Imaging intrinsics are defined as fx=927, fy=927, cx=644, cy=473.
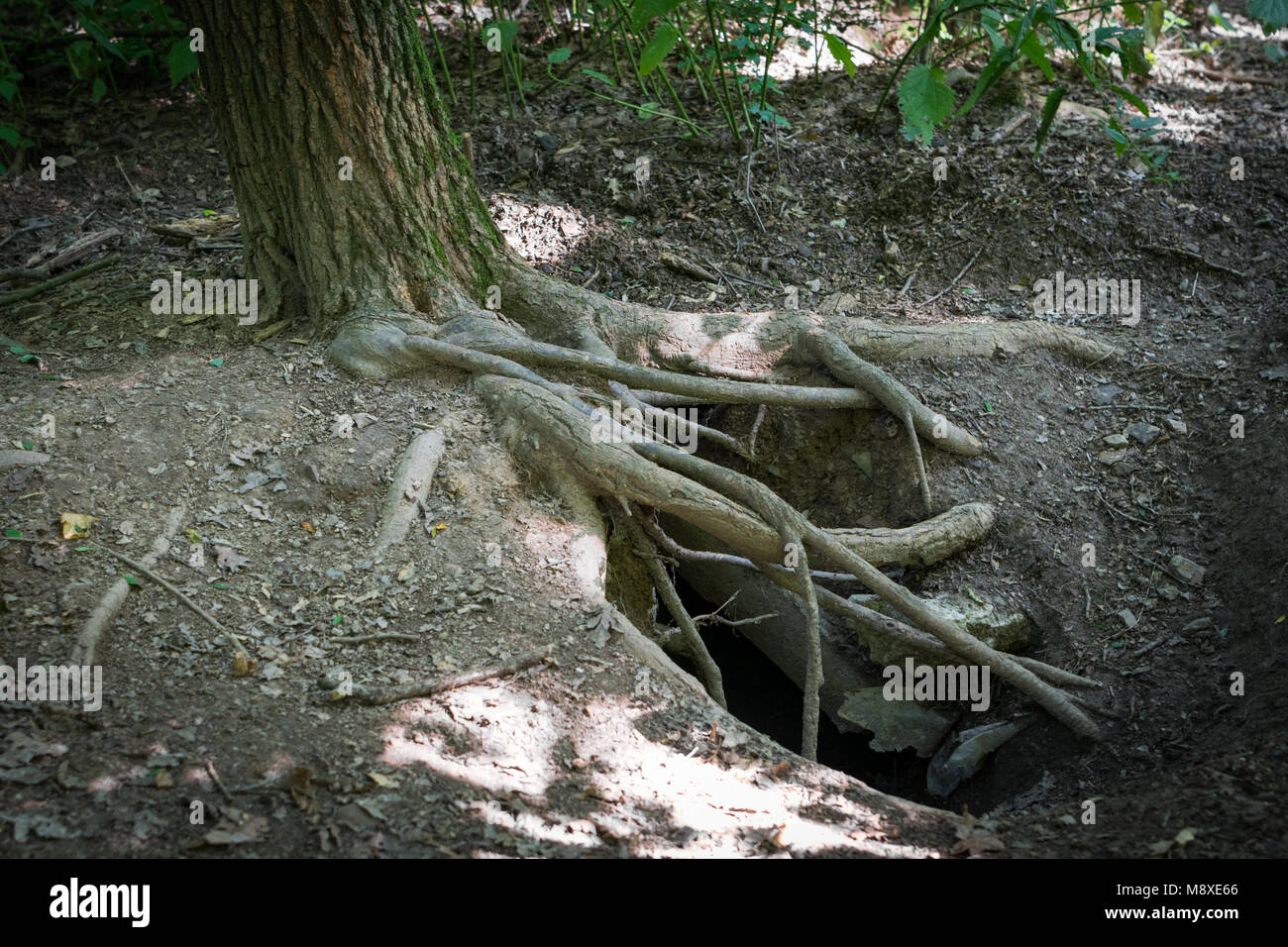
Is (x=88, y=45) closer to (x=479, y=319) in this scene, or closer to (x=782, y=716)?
(x=479, y=319)

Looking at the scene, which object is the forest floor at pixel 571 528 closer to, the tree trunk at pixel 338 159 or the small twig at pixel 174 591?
the small twig at pixel 174 591

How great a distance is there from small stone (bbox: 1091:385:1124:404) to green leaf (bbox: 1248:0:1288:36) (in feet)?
5.27

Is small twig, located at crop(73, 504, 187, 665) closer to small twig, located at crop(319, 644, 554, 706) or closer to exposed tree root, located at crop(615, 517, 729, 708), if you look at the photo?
small twig, located at crop(319, 644, 554, 706)

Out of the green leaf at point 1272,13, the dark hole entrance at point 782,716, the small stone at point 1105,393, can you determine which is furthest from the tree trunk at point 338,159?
the green leaf at point 1272,13

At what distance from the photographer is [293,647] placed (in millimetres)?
2840

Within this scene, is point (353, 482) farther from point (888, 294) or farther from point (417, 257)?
point (888, 294)

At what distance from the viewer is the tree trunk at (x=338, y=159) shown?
360cm

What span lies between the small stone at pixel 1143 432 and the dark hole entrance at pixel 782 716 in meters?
1.81

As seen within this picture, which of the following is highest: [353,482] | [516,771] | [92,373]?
[92,373]

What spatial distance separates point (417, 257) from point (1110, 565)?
3260 mm

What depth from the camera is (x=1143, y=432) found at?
4328 millimetres

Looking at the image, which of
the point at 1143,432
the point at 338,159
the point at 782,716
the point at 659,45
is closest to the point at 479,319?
the point at 338,159

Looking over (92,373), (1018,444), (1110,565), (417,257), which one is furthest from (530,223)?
(1110,565)

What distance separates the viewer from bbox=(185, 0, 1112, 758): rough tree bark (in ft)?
11.8
